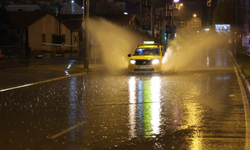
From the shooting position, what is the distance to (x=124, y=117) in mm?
10727

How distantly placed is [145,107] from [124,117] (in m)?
1.69

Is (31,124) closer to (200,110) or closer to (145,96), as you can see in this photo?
(200,110)

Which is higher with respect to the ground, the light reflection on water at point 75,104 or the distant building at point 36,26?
the distant building at point 36,26

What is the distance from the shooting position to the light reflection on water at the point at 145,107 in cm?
926

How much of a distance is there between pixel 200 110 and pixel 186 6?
154365mm

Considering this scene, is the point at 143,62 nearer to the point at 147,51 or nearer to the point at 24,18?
the point at 147,51

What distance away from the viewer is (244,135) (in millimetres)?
8703

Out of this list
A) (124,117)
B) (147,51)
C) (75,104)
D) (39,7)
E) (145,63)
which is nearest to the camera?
(124,117)

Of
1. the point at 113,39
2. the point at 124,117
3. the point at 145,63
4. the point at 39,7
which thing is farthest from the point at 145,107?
the point at 39,7

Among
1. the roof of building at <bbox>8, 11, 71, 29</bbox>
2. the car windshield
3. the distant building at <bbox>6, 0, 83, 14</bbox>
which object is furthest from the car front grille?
the distant building at <bbox>6, 0, 83, 14</bbox>

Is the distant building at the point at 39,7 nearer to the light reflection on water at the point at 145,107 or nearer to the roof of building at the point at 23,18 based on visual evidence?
the roof of building at the point at 23,18

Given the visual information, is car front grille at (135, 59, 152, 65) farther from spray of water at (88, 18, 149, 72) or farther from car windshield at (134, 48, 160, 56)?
spray of water at (88, 18, 149, 72)

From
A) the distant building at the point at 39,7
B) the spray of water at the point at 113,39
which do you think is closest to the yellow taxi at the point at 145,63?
the spray of water at the point at 113,39

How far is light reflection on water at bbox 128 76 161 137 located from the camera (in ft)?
30.4
